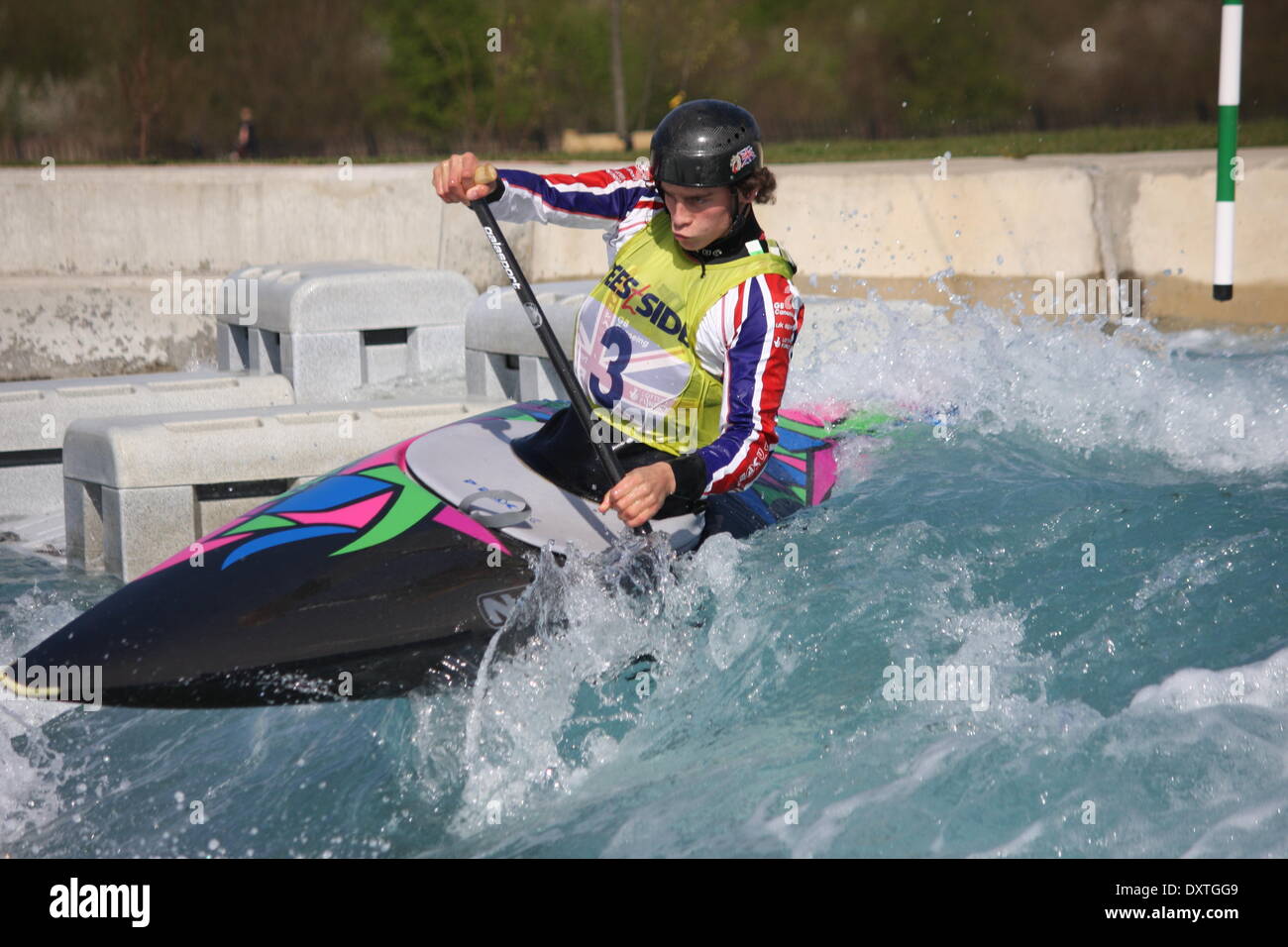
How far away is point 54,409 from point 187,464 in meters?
1.32

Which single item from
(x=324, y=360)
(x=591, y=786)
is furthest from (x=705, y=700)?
(x=324, y=360)

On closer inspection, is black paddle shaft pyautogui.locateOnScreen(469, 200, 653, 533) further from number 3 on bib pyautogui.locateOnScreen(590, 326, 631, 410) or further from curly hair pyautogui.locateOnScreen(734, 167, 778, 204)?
curly hair pyautogui.locateOnScreen(734, 167, 778, 204)

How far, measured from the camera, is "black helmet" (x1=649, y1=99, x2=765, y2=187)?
3301 mm

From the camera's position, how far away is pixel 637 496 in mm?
3045

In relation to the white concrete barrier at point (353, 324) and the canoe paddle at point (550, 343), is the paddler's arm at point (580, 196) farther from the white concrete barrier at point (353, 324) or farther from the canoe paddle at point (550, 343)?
the white concrete barrier at point (353, 324)

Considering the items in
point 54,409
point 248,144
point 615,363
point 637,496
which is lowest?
point 54,409

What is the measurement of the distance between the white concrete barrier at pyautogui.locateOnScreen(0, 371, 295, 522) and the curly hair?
340 cm

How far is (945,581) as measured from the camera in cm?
366

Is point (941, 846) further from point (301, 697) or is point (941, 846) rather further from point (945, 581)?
point (301, 697)

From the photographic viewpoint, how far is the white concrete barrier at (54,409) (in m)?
5.85

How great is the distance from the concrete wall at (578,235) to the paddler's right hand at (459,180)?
4741 millimetres

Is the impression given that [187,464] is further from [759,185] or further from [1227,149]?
[1227,149]

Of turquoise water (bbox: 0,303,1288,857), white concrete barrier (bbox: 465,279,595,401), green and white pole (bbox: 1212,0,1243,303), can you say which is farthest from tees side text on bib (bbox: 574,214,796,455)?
green and white pole (bbox: 1212,0,1243,303)

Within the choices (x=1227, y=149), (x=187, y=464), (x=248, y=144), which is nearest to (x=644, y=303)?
(x=187, y=464)
